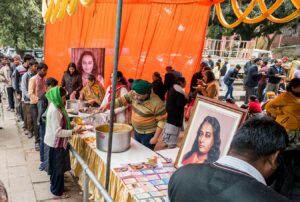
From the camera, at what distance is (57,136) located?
11.1ft

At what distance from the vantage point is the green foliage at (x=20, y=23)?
10078 mm

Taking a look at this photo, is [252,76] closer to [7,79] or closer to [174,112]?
[174,112]

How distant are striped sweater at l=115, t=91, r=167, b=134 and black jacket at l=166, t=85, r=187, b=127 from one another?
3.45 feet

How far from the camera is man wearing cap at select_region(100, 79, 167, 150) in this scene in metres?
3.35

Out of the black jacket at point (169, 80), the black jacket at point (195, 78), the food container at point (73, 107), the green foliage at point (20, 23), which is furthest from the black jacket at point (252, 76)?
the green foliage at point (20, 23)

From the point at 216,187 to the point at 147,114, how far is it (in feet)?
7.68

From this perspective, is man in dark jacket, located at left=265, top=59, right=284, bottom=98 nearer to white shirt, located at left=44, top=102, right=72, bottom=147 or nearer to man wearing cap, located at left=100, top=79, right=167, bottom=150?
man wearing cap, located at left=100, top=79, right=167, bottom=150

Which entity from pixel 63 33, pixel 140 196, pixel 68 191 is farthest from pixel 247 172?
pixel 63 33

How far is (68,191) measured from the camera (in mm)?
3988

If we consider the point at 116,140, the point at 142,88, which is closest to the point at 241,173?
the point at 116,140

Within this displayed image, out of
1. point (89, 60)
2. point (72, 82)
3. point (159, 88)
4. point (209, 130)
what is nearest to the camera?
point (209, 130)

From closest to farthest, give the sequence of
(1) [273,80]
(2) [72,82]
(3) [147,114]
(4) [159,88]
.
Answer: (3) [147,114] → (2) [72,82] → (4) [159,88] → (1) [273,80]

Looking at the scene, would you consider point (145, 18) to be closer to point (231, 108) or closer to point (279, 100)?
point (279, 100)

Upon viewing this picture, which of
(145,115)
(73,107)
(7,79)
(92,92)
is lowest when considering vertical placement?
(7,79)
